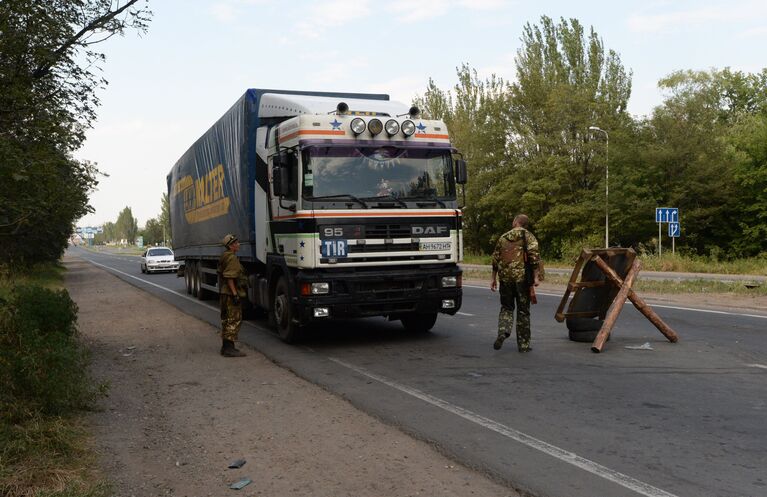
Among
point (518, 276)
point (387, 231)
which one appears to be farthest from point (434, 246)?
point (518, 276)

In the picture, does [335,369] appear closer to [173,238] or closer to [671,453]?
[671,453]

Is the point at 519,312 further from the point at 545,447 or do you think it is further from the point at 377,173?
the point at 545,447

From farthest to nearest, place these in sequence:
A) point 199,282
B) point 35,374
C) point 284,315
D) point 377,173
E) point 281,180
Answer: point 199,282 < point 284,315 < point 377,173 < point 281,180 < point 35,374

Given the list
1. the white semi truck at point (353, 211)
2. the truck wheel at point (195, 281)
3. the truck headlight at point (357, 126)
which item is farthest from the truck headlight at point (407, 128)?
the truck wheel at point (195, 281)

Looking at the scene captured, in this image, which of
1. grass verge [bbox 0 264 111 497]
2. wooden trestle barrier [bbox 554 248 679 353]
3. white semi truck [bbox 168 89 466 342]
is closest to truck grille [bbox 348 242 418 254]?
white semi truck [bbox 168 89 466 342]

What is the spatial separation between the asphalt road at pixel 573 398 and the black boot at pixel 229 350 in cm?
40

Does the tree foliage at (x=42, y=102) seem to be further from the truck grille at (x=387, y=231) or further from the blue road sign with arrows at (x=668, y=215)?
the blue road sign with arrows at (x=668, y=215)

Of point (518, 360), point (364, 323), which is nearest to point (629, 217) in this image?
point (364, 323)

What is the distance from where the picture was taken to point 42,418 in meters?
5.25

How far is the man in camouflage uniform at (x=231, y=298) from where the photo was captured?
9352 mm

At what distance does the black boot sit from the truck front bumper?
0.97m

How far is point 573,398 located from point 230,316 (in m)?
4.97

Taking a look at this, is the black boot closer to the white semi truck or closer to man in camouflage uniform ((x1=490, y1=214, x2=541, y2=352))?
the white semi truck

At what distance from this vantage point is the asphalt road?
440 centimetres
